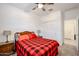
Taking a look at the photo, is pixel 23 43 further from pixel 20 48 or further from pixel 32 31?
pixel 32 31

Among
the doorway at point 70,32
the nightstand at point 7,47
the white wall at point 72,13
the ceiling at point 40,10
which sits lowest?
the nightstand at point 7,47

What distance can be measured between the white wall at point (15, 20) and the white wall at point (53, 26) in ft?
0.49

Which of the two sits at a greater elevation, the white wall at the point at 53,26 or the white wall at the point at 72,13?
the white wall at the point at 72,13

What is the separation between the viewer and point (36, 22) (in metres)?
1.75

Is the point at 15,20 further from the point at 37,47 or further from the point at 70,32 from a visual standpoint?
the point at 70,32

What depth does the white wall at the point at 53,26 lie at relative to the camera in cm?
174

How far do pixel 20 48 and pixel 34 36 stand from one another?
297mm

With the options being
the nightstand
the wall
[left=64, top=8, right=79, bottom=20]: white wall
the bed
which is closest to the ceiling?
[left=64, top=8, right=79, bottom=20]: white wall

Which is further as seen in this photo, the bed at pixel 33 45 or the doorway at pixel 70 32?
the doorway at pixel 70 32

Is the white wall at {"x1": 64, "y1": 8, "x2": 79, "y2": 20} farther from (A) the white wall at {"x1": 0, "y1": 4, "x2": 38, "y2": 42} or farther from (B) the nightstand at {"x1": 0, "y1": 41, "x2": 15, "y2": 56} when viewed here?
(B) the nightstand at {"x1": 0, "y1": 41, "x2": 15, "y2": 56}

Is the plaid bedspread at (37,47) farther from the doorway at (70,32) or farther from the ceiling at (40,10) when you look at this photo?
the ceiling at (40,10)

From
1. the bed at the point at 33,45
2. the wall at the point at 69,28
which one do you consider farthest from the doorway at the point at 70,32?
the bed at the point at 33,45

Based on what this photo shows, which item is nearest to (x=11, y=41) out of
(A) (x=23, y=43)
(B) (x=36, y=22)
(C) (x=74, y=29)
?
(A) (x=23, y=43)

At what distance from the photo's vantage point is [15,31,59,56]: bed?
5.30ft
